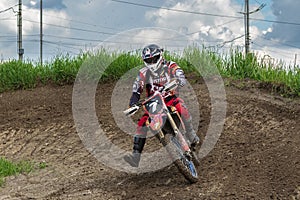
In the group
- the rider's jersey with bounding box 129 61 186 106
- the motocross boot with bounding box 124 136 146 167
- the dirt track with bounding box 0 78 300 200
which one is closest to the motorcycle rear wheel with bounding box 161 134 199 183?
the dirt track with bounding box 0 78 300 200

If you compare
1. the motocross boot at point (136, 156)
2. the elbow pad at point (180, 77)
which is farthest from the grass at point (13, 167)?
the elbow pad at point (180, 77)

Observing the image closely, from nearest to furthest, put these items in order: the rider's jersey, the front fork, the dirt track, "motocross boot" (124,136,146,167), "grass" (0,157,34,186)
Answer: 1. the dirt track
2. the front fork
3. "motocross boot" (124,136,146,167)
4. the rider's jersey
5. "grass" (0,157,34,186)

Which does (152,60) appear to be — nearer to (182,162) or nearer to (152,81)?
(152,81)

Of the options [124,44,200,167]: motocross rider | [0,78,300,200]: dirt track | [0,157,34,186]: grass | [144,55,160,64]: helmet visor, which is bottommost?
[0,157,34,186]: grass

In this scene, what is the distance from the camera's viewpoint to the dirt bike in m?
7.24

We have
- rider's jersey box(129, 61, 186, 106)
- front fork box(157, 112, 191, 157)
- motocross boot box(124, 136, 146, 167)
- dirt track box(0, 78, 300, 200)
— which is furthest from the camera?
rider's jersey box(129, 61, 186, 106)

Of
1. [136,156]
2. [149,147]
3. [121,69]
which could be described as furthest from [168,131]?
[121,69]

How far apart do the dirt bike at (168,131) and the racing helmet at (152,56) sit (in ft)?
1.24

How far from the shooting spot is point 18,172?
9.95 meters

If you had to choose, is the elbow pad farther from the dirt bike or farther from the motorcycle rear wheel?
the motorcycle rear wheel

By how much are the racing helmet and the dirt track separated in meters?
1.75

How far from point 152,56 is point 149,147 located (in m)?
2.74

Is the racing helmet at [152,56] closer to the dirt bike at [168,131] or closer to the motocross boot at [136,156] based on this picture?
the dirt bike at [168,131]

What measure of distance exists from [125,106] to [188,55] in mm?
2478
